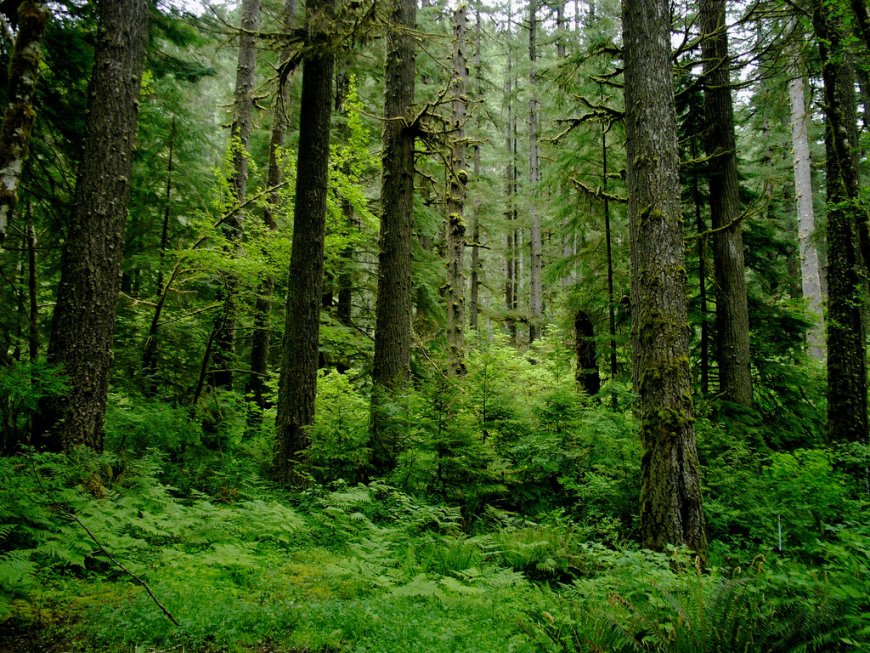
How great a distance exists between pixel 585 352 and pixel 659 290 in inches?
253

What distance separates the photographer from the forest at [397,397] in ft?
10.6

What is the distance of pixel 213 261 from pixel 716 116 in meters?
10.2

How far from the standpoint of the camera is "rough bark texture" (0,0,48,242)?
429 centimetres

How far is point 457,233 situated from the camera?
10461 millimetres

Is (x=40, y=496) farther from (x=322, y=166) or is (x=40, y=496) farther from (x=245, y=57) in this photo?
(x=245, y=57)

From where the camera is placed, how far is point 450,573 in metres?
4.43

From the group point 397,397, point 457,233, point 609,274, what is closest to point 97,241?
point 397,397

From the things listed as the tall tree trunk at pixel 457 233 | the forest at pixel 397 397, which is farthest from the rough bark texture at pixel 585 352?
the tall tree trunk at pixel 457 233

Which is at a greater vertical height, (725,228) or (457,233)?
(457,233)

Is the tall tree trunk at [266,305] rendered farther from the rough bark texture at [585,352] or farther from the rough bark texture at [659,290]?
the rough bark texture at [585,352]

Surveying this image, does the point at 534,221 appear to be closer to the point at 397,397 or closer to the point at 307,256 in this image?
the point at 307,256

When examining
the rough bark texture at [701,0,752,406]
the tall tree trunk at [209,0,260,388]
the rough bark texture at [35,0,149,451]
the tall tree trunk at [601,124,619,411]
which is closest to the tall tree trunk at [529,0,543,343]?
the tall tree trunk at [601,124,619,411]

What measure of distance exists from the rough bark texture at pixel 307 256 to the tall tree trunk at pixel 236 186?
2097 millimetres

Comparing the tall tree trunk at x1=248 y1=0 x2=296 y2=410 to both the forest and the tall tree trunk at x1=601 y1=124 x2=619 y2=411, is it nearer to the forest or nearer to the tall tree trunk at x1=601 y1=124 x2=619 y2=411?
the forest
